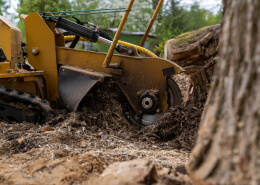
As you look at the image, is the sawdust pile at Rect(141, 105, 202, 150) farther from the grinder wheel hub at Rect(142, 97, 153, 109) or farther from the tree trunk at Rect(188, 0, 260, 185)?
the tree trunk at Rect(188, 0, 260, 185)

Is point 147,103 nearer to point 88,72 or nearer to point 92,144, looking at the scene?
point 88,72

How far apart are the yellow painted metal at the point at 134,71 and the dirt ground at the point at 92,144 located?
27 cm

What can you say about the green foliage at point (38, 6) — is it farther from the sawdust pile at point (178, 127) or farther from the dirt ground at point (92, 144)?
the sawdust pile at point (178, 127)

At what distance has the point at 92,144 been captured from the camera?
3773 millimetres

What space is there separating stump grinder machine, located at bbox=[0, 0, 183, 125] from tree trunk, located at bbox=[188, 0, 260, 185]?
2.79 meters

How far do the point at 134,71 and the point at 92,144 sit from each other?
1.53 metres

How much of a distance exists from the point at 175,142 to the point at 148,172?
6.30 ft

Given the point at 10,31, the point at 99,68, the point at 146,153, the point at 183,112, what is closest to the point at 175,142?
the point at 183,112

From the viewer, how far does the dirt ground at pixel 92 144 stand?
9.31 feet

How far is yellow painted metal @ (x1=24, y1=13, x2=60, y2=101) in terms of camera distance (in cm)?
533

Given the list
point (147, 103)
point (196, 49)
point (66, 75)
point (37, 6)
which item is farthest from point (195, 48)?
point (37, 6)

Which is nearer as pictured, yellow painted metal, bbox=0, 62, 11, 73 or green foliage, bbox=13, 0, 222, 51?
yellow painted metal, bbox=0, 62, 11, 73

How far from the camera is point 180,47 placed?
591 centimetres

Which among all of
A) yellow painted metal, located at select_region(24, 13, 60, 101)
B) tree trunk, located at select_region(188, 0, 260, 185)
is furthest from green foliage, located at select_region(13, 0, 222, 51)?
tree trunk, located at select_region(188, 0, 260, 185)
